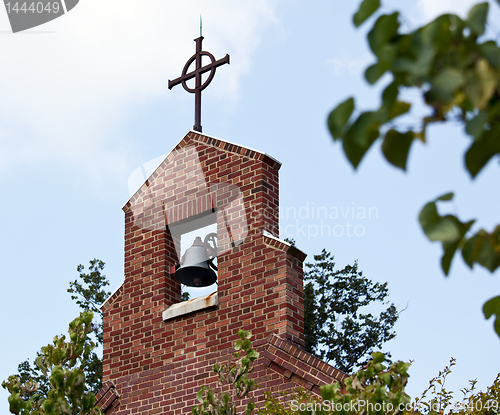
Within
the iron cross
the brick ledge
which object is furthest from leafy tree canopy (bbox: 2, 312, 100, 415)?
the iron cross

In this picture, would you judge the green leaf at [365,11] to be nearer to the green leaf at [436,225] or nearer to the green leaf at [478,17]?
the green leaf at [478,17]

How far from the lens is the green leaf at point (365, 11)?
6.04ft

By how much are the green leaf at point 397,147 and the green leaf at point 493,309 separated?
467 mm

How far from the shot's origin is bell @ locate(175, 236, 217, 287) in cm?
830

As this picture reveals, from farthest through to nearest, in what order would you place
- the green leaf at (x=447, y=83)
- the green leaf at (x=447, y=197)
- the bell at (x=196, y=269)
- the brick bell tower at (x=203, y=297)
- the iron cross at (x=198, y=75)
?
the iron cross at (x=198, y=75)
the bell at (x=196, y=269)
the brick bell tower at (x=203, y=297)
the green leaf at (x=447, y=197)
the green leaf at (x=447, y=83)

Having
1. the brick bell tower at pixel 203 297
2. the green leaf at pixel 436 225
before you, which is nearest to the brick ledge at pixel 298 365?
the brick bell tower at pixel 203 297

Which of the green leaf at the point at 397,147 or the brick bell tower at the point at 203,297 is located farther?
the brick bell tower at the point at 203,297

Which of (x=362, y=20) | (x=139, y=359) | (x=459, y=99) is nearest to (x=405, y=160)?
(x=459, y=99)

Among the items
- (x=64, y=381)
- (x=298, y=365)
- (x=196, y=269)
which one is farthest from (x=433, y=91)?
(x=196, y=269)

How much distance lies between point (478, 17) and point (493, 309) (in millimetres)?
734

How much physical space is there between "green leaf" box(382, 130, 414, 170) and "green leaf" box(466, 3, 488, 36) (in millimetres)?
272

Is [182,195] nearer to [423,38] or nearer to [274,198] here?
[274,198]

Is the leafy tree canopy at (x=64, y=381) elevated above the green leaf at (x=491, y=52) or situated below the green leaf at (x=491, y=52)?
above

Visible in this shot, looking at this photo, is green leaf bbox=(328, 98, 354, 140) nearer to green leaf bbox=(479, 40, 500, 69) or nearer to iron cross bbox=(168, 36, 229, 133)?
green leaf bbox=(479, 40, 500, 69)
